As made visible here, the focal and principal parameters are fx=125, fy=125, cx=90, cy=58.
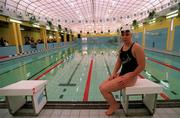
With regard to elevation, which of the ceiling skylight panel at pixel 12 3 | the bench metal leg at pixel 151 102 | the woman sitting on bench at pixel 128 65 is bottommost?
the bench metal leg at pixel 151 102

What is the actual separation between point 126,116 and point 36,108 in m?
1.56

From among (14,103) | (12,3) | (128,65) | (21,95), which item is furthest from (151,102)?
(12,3)

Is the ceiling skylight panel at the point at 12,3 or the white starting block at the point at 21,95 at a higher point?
the ceiling skylight panel at the point at 12,3

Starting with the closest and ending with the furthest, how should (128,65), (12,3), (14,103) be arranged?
(128,65), (14,103), (12,3)

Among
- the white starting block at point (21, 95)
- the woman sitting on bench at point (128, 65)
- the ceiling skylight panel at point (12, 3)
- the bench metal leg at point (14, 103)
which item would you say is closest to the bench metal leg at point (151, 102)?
the woman sitting on bench at point (128, 65)

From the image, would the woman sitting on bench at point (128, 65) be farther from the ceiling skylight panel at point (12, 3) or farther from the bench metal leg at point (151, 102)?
the ceiling skylight panel at point (12, 3)

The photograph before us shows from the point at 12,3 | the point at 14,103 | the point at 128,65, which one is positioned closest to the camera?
the point at 128,65

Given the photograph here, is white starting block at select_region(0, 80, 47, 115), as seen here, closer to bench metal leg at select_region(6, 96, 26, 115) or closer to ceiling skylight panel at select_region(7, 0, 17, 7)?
bench metal leg at select_region(6, 96, 26, 115)

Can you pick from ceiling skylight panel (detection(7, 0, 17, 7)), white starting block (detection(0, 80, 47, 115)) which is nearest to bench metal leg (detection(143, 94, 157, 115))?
white starting block (detection(0, 80, 47, 115))

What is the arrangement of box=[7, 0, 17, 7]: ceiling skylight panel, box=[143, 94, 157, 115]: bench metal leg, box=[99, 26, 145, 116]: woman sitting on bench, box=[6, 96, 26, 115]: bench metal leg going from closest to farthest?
1. box=[99, 26, 145, 116]: woman sitting on bench
2. box=[143, 94, 157, 115]: bench metal leg
3. box=[6, 96, 26, 115]: bench metal leg
4. box=[7, 0, 17, 7]: ceiling skylight panel

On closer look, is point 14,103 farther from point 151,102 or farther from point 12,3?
point 12,3

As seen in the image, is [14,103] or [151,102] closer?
[151,102]

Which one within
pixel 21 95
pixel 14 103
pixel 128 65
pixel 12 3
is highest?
pixel 12 3

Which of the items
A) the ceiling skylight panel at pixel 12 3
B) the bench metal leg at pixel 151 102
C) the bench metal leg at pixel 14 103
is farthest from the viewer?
the ceiling skylight panel at pixel 12 3
